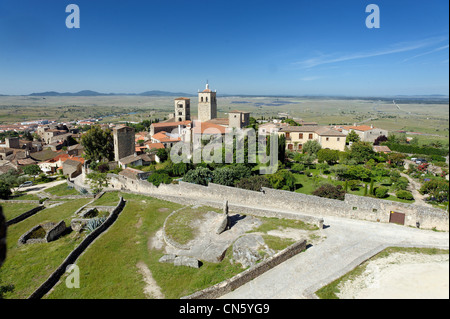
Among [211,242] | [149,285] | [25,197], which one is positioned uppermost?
[211,242]

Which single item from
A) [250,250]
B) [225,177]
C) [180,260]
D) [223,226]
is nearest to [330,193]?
[223,226]

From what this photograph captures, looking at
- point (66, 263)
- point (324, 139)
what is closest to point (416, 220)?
point (66, 263)

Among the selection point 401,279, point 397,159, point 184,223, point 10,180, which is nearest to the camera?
point 401,279

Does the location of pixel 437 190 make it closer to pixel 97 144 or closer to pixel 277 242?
pixel 277 242

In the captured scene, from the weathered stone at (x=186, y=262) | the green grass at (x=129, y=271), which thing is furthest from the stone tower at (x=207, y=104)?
the weathered stone at (x=186, y=262)

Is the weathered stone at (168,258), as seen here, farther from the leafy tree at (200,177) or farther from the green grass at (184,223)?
the leafy tree at (200,177)

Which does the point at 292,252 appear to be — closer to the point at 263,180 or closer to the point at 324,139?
the point at 263,180
